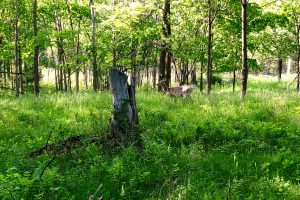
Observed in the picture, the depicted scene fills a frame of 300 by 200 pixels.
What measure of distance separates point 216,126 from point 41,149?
3.85 meters

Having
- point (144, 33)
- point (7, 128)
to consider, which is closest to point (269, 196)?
point (7, 128)

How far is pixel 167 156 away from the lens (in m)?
5.39

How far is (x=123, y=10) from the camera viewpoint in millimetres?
14031

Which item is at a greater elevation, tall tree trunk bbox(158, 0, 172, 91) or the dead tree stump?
tall tree trunk bbox(158, 0, 172, 91)

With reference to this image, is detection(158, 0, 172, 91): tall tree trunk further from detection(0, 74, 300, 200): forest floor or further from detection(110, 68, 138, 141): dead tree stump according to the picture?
detection(110, 68, 138, 141): dead tree stump

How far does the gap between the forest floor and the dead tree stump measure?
0.35 m

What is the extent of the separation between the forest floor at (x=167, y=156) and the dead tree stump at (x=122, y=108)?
35cm

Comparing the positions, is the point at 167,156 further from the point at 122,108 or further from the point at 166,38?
the point at 166,38

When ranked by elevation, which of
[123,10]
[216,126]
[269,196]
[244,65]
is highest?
[123,10]

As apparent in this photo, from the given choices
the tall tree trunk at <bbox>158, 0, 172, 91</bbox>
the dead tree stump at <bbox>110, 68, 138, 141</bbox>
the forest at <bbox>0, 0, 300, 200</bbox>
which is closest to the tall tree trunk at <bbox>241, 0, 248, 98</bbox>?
the forest at <bbox>0, 0, 300, 200</bbox>

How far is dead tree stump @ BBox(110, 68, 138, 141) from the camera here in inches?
245

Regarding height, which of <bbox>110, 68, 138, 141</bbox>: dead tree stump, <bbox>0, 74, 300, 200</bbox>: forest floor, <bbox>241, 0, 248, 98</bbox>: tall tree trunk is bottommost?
<bbox>0, 74, 300, 200</bbox>: forest floor

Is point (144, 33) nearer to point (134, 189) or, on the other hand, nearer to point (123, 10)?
point (123, 10)

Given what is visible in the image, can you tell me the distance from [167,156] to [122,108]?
1484 mm
